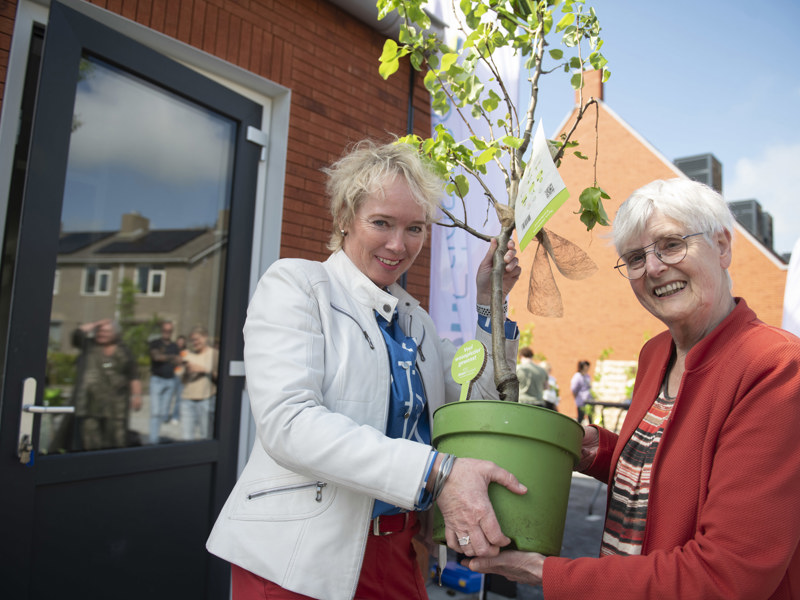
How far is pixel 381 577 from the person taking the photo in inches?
55.5

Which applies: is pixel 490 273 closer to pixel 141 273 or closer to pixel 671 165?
pixel 141 273

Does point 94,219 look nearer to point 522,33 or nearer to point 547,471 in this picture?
point 522,33

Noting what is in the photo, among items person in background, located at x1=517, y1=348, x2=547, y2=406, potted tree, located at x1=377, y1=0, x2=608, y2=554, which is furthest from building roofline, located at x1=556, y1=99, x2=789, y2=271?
potted tree, located at x1=377, y1=0, x2=608, y2=554

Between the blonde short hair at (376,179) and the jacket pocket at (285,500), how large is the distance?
717 mm

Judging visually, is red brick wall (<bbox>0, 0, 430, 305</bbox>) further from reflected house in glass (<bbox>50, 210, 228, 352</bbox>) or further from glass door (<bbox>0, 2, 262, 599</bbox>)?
reflected house in glass (<bbox>50, 210, 228, 352</bbox>)

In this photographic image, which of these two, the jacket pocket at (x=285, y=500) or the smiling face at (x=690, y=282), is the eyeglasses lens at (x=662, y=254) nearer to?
the smiling face at (x=690, y=282)

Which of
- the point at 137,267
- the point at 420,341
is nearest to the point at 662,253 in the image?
the point at 420,341

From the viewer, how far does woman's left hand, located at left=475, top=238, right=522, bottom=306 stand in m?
1.66

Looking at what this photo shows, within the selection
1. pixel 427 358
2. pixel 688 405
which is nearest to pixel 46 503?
pixel 427 358

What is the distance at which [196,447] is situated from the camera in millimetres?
2914

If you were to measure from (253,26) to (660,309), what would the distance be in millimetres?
2913

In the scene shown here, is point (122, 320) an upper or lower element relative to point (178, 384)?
upper

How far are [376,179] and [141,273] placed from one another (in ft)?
6.08

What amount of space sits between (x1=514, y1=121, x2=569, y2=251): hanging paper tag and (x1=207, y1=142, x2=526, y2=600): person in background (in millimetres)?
281
